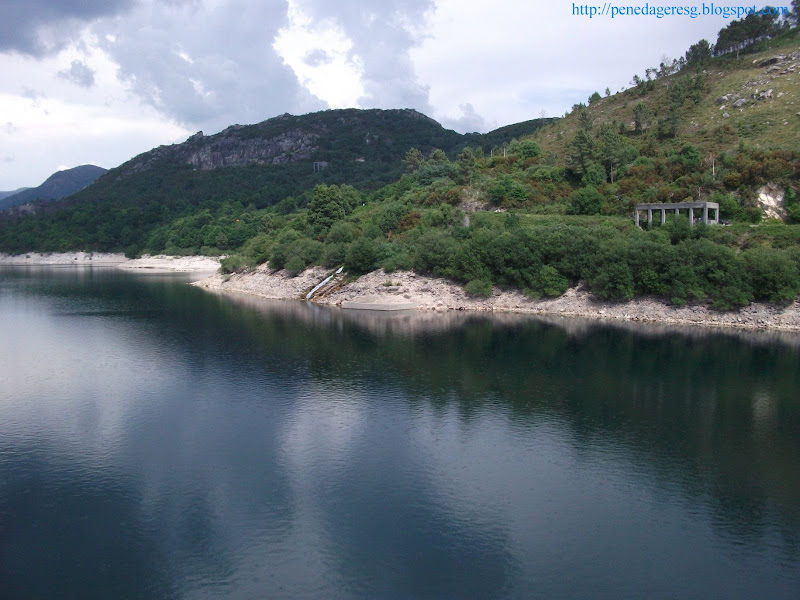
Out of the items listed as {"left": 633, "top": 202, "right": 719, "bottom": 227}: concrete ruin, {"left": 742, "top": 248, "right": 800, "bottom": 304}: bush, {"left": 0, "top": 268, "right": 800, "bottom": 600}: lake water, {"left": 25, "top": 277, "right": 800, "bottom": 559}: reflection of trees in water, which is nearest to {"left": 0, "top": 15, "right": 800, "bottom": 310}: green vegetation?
{"left": 742, "top": 248, "right": 800, "bottom": 304}: bush

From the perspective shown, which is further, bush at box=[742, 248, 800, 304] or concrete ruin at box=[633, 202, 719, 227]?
concrete ruin at box=[633, 202, 719, 227]

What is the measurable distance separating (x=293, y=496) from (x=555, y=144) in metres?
78.1

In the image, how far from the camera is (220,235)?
13388 centimetres

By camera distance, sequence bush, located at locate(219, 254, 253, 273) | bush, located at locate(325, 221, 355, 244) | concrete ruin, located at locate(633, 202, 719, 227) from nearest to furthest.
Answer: concrete ruin, located at locate(633, 202, 719, 227) < bush, located at locate(325, 221, 355, 244) < bush, located at locate(219, 254, 253, 273)

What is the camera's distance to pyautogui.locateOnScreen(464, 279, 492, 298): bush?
Answer: 6322 centimetres

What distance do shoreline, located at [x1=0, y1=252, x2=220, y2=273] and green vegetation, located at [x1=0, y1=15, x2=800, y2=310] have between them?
120ft

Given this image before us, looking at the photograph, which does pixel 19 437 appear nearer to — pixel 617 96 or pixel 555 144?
pixel 555 144

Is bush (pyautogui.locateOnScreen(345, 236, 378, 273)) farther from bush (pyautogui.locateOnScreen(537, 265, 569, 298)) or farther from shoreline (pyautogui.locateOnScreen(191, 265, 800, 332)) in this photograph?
bush (pyautogui.locateOnScreen(537, 265, 569, 298))

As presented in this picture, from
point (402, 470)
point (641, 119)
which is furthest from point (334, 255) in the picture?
point (402, 470)

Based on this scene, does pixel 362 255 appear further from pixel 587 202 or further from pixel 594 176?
pixel 594 176

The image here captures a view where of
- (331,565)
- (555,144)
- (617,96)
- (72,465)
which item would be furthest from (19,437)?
(617,96)

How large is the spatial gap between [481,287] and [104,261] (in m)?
117

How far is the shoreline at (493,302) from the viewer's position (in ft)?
170

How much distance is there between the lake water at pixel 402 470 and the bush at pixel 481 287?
55.1 feet
